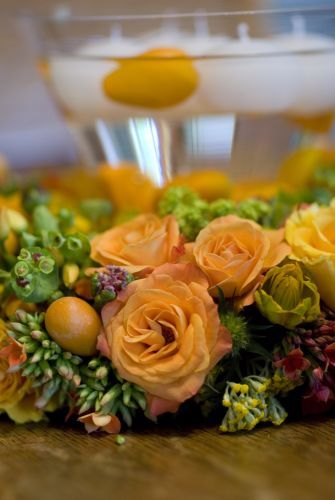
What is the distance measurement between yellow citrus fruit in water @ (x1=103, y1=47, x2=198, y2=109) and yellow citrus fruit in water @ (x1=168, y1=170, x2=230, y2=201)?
0.08 m

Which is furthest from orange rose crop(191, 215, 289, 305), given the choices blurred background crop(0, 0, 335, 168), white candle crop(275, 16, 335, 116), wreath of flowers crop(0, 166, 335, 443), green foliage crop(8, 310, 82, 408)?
blurred background crop(0, 0, 335, 168)

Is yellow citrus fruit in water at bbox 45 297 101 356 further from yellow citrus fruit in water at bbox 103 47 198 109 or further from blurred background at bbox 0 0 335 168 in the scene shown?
blurred background at bbox 0 0 335 168

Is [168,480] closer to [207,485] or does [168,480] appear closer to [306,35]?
[207,485]

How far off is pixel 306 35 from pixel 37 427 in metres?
0.43

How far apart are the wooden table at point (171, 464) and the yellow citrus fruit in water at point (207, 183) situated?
0.26m

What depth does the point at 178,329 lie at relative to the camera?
0.38 m

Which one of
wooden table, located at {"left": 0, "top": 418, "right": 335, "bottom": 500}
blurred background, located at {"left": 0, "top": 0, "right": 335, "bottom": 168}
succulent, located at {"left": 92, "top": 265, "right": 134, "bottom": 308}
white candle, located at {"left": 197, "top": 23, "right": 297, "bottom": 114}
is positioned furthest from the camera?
blurred background, located at {"left": 0, "top": 0, "right": 335, "bottom": 168}

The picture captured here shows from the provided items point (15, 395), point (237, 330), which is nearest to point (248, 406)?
point (237, 330)

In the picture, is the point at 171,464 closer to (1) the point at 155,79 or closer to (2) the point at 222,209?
(2) the point at 222,209

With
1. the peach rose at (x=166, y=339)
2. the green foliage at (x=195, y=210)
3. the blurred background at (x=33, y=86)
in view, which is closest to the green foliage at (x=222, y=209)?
→ the green foliage at (x=195, y=210)

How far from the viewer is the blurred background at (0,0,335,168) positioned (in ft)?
3.21

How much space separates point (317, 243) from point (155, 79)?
0.73 ft

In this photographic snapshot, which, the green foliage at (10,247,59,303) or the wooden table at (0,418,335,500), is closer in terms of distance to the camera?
the wooden table at (0,418,335,500)

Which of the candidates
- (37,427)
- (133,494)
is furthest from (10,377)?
(133,494)
